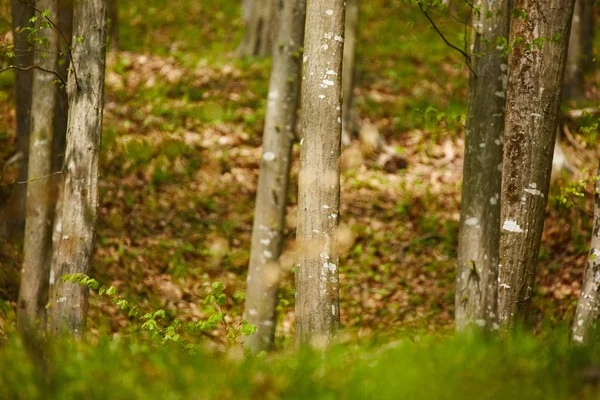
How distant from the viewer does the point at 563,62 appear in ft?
18.4

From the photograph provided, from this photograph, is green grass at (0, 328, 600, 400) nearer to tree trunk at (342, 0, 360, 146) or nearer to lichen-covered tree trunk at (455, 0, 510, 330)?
lichen-covered tree trunk at (455, 0, 510, 330)

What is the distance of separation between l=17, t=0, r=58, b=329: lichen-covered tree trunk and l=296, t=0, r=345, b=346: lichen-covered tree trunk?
335 centimetres

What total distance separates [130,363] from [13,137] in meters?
8.26

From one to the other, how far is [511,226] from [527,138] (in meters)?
0.81

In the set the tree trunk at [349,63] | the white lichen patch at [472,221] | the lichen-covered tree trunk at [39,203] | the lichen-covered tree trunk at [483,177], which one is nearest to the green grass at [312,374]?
the lichen-covered tree trunk at [483,177]

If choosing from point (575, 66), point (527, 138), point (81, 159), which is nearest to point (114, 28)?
point (81, 159)

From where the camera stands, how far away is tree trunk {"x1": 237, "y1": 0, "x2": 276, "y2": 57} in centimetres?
1627

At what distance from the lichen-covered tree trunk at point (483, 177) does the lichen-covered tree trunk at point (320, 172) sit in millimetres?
1168

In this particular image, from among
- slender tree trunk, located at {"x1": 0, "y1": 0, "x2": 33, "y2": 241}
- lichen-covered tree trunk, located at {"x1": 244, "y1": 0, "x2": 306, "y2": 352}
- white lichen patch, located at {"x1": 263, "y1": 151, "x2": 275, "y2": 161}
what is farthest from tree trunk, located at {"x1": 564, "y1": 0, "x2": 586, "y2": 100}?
slender tree trunk, located at {"x1": 0, "y1": 0, "x2": 33, "y2": 241}

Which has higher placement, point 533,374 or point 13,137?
point 13,137

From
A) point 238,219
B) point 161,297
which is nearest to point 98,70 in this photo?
point 161,297

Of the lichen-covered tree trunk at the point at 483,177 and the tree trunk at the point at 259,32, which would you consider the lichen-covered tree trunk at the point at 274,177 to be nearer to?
the lichen-covered tree trunk at the point at 483,177

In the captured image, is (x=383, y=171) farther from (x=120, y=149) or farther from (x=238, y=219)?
(x=120, y=149)

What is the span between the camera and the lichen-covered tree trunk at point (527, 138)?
5508 millimetres
